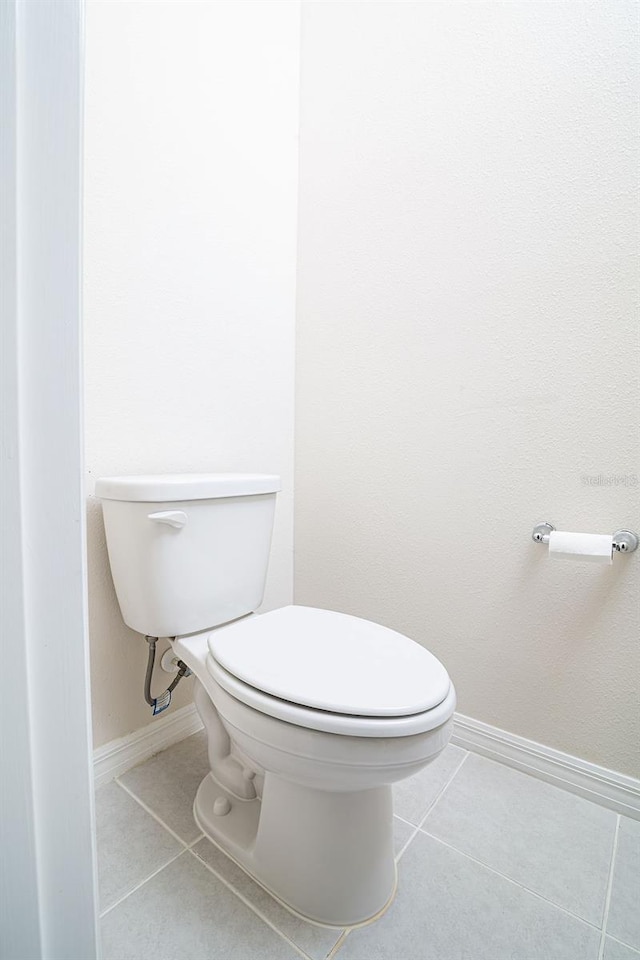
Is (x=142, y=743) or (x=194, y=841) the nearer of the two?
(x=194, y=841)

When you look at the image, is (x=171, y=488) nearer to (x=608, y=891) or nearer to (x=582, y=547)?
(x=582, y=547)

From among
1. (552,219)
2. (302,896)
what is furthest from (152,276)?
(302,896)

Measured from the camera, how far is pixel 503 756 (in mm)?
1134

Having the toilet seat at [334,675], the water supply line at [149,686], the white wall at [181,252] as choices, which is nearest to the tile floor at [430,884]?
the water supply line at [149,686]

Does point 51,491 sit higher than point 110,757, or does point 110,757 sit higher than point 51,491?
point 51,491

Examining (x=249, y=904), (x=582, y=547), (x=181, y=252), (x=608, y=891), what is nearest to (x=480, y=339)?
(x=582, y=547)

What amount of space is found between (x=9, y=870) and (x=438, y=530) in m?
1.09

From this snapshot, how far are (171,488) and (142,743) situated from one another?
2.29 ft

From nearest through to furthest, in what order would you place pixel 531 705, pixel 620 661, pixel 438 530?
pixel 620 661 < pixel 531 705 < pixel 438 530

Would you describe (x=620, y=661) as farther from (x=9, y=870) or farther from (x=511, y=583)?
(x=9, y=870)

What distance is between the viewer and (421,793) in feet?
3.45

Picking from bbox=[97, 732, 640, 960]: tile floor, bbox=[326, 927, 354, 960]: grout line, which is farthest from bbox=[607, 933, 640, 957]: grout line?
bbox=[326, 927, 354, 960]: grout line

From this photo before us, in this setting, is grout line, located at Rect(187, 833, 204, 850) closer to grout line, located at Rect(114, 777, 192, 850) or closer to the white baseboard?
grout line, located at Rect(114, 777, 192, 850)

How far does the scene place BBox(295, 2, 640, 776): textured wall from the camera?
961 mm
